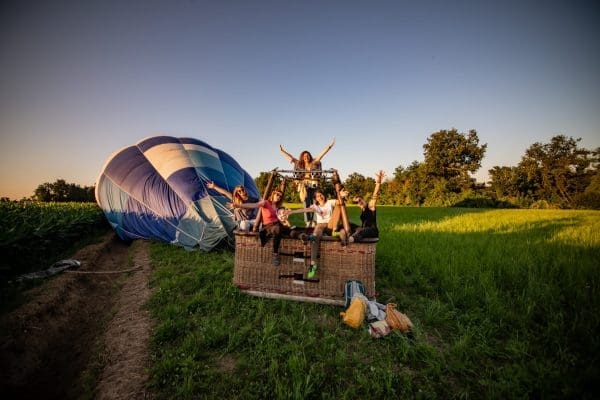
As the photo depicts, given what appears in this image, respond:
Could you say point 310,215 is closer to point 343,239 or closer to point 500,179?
point 343,239

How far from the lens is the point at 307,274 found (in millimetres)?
3746

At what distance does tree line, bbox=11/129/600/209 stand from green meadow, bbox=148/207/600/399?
79.0ft

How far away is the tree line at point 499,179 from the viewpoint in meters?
31.2

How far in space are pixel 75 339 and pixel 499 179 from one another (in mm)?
45912

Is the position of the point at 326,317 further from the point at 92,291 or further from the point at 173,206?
the point at 173,206

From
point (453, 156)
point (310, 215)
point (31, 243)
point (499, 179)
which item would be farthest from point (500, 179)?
point (31, 243)

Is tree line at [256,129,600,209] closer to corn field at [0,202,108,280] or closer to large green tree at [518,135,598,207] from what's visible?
large green tree at [518,135,598,207]

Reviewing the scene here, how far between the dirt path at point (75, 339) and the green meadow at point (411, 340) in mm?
271

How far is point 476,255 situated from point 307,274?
397 centimetres

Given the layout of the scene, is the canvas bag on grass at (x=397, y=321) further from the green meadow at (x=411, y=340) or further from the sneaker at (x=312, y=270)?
the sneaker at (x=312, y=270)

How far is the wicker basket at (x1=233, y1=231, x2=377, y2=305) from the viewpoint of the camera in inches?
141

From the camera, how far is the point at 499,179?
118ft

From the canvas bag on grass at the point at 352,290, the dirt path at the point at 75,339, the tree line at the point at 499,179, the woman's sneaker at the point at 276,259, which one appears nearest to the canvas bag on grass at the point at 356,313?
the canvas bag on grass at the point at 352,290

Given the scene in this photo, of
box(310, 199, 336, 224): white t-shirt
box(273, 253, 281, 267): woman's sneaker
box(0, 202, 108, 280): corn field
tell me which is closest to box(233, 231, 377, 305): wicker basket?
box(273, 253, 281, 267): woman's sneaker
